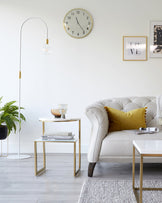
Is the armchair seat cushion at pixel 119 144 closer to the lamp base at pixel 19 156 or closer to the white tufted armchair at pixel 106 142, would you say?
the white tufted armchair at pixel 106 142

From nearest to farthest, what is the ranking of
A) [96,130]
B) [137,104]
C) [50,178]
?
[50,178]
[96,130]
[137,104]

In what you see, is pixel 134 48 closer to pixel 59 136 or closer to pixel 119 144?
pixel 119 144

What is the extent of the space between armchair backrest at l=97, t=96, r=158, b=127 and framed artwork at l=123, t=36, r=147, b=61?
0.82 meters

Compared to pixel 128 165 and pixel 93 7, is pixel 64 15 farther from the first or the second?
pixel 128 165

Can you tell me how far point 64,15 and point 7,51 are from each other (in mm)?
1021

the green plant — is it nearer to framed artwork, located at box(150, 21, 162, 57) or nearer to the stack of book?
the stack of book

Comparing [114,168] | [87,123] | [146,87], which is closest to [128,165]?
[114,168]

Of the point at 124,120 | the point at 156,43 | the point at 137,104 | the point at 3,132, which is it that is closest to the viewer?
the point at 124,120

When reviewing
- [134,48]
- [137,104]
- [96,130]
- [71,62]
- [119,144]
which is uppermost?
[134,48]

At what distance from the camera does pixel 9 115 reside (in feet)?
12.3

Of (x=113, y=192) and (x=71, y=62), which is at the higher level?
(x=71, y=62)

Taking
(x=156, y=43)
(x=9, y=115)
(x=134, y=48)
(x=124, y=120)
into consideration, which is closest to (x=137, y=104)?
(x=124, y=120)

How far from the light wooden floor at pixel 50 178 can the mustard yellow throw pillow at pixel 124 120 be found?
1.57 ft

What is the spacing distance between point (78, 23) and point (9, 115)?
5.60ft
